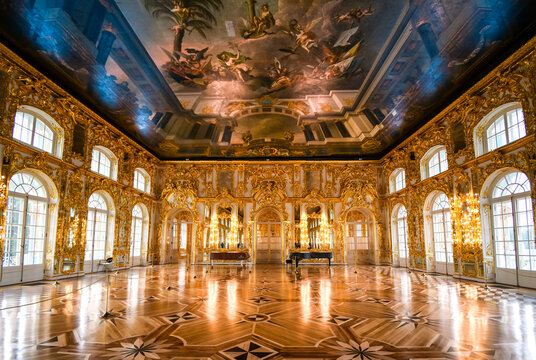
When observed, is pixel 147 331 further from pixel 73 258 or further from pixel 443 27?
pixel 443 27

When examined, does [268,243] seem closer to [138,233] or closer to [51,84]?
[138,233]

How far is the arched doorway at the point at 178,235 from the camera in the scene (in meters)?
18.0

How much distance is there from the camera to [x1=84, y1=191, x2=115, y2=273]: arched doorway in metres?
12.3

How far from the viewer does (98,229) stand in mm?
13016

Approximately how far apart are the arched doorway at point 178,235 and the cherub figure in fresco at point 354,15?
1312 centimetres

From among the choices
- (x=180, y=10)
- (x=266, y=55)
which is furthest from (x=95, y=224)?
(x=266, y=55)

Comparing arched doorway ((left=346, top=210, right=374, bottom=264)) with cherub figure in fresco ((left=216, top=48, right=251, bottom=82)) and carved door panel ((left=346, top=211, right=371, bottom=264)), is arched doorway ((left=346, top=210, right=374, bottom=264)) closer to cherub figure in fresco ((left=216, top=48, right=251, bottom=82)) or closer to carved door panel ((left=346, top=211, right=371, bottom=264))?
carved door panel ((left=346, top=211, right=371, bottom=264))

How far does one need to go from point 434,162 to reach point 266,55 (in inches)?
322

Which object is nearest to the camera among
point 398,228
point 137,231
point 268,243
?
point 137,231

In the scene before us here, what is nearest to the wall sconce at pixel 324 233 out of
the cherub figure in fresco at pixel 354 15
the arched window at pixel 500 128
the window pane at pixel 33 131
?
the arched window at pixel 500 128

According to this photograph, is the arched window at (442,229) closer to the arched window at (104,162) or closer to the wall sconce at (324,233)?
the wall sconce at (324,233)

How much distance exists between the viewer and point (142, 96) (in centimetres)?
1283

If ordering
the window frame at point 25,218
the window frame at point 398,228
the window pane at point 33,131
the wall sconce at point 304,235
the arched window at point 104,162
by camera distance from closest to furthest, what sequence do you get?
the window frame at point 25,218, the window pane at point 33,131, the arched window at point 104,162, the window frame at point 398,228, the wall sconce at point 304,235

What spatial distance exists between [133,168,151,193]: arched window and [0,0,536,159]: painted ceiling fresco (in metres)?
1.63
